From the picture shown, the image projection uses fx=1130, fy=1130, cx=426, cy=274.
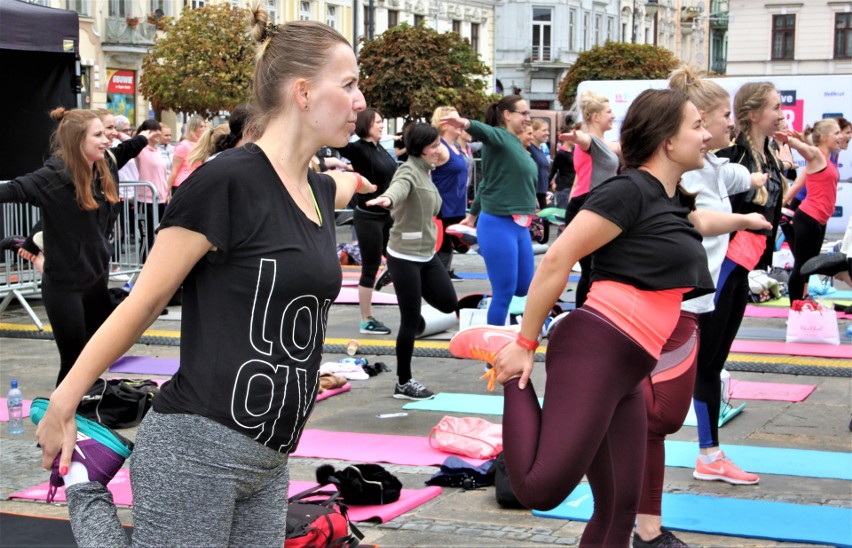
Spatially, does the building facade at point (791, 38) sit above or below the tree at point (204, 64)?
above

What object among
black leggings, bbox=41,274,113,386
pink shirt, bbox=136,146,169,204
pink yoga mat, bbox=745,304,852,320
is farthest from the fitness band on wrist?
pink shirt, bbox=136,146,169,204

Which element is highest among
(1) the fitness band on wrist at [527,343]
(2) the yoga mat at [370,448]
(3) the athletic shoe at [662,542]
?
(1) the fitness band on wrist at [527,343]

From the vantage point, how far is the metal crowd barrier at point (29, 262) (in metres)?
11.5

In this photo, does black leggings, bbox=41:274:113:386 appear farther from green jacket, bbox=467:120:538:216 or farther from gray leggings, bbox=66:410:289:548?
gray leggings, bbox=66:410:289:548

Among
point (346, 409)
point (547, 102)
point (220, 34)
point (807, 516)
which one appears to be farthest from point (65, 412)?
point (547, 102)

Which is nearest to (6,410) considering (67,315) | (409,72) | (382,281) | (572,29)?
(67,315)

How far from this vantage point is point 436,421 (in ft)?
23.5

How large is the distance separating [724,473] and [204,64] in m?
29.0

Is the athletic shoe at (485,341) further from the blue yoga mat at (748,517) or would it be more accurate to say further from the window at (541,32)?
the window at (541,32)

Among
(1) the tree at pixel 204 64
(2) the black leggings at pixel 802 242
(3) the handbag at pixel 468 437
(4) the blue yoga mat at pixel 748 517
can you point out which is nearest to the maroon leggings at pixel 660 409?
(4) the blue yoga mat at pixel 748 517

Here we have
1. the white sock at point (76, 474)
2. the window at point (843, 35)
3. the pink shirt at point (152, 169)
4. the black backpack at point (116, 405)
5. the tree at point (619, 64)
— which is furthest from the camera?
the window at point (843, 35)

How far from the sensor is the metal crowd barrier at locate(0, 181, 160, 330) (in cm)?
1152

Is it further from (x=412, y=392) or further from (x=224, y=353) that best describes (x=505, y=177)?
(x=224, y=353)

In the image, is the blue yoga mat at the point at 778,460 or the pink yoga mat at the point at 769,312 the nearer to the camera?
the blue yoga mat at the point at 778,460
